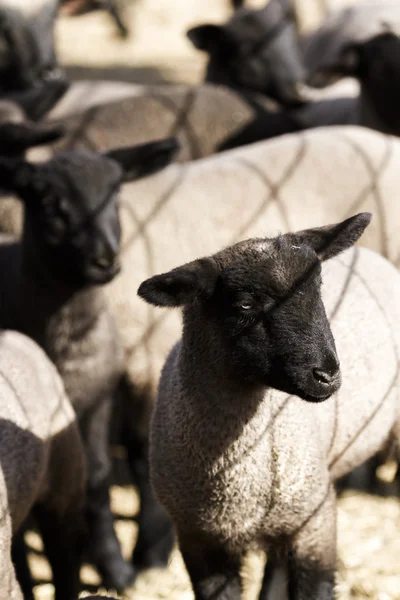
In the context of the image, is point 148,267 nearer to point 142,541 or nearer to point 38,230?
point 38,230

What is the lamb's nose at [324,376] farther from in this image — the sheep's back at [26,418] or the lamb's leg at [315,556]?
the sheep's back at [26,418]

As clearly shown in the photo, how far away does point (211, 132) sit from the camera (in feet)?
23.0

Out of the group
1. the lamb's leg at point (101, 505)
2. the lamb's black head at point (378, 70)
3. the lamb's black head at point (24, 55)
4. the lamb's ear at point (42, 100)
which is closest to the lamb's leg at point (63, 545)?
the lamb's leg at point (101, 505)

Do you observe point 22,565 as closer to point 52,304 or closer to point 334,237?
point 52,304

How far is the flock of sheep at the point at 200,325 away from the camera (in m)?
3.32

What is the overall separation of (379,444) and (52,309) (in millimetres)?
1760

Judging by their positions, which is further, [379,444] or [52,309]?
[52,309]

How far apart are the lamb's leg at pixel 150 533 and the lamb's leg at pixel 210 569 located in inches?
49.9

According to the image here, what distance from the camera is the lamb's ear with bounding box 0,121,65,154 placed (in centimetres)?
532

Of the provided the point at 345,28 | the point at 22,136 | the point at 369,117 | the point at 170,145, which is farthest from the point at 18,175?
the point at 345,28

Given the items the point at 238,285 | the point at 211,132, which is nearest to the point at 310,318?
the point at 238,285

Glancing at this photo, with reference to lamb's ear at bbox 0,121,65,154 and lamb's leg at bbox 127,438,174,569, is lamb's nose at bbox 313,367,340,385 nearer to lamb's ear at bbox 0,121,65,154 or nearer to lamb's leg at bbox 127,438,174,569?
lamb's leg at bbox 127,438,174,569

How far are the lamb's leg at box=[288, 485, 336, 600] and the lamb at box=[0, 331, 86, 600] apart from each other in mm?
1031

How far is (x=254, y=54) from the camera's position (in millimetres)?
8586
